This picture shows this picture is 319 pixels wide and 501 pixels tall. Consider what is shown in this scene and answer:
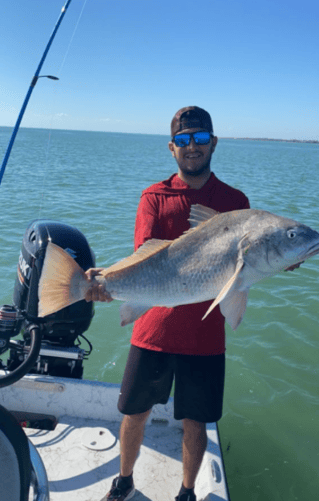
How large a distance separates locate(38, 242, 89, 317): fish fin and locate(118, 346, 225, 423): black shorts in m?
0.70

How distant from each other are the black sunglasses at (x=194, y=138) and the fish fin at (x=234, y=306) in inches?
A: 44.4

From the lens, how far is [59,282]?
8.29 ft

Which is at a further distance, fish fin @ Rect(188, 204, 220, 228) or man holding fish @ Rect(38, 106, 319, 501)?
fish fin @ Rect(188, 204, 220, 228)

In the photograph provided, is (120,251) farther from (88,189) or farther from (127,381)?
(88,189)

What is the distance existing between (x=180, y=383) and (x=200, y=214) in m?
1.24

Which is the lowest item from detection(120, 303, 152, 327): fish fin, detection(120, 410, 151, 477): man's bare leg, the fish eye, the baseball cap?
detection(120, 410, 151, 477): man's bare leg

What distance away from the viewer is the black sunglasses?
283cm

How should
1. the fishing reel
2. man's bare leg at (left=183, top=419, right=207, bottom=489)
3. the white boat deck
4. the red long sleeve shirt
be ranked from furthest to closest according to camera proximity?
the fishing reel
the white boat deck
man's bare leg at (left=183, top=419, right=207, bottom=489)
the red long sleeve shirt

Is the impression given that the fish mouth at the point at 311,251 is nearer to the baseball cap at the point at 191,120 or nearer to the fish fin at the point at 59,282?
the baseball cap at the point at 191,120

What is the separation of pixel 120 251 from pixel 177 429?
6.79m

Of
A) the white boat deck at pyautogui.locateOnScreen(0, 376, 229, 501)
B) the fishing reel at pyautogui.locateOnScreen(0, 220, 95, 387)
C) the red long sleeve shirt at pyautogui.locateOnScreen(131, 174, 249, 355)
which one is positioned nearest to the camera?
the red long sleeve shirt at pyautogui.locateOnScreen(131, 174, 249, 355)

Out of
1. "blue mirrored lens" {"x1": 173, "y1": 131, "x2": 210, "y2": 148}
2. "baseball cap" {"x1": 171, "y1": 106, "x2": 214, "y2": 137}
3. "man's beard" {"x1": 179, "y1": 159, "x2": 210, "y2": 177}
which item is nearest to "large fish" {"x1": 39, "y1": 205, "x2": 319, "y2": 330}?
"man's beard" {"x1": 179, "y1": 159, "x2": 210, "y2": 177}

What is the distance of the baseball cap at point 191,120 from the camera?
2.86 metres

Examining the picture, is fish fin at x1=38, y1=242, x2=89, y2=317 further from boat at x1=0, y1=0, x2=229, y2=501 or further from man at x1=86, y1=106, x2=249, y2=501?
boat at x1=0, y1=0, x2=229, y2=501
